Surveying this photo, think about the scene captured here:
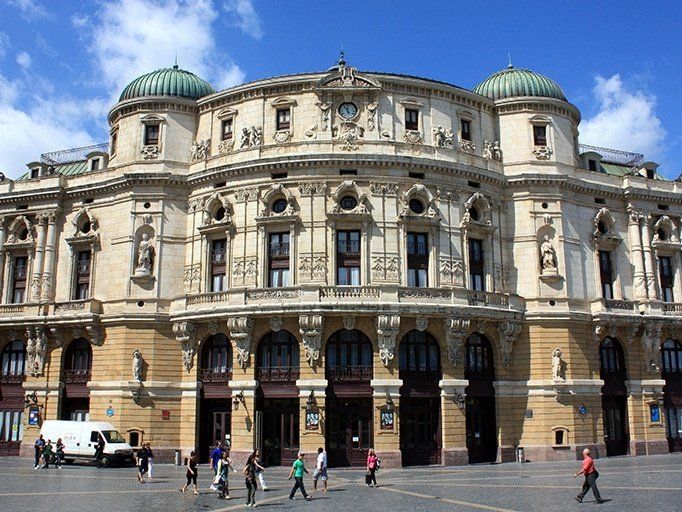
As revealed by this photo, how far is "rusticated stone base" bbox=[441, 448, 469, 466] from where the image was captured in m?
47.7

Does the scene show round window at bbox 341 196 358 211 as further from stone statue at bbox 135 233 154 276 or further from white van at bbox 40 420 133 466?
white van at bbox 40 420 133 466

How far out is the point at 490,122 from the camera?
56906 mm

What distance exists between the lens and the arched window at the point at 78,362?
54125 millimetres

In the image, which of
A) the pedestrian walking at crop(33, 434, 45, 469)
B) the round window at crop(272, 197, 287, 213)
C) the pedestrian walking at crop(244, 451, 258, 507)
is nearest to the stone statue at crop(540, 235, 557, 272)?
the round window at crop(272, 197, 287, 213)

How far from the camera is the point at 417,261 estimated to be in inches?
1988

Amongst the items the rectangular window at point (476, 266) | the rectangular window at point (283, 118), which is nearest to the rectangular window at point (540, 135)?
the rectangular window at point (476, 266)

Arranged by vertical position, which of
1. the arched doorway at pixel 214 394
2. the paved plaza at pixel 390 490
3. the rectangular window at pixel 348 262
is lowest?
the paved plaza at pixel 390 490

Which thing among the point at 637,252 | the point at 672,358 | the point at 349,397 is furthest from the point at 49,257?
the point at 672,358

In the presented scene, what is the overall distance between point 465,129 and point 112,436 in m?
33.2

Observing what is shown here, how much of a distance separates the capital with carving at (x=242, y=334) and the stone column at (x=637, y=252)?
1195 inches

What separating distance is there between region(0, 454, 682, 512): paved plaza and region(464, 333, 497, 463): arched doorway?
13.2 feet

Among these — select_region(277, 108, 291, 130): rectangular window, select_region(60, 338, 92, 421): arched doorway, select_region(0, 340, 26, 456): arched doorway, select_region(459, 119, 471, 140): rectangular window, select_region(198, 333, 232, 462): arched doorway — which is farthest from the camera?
select_region(0, 340, 26, 456): arched doorway

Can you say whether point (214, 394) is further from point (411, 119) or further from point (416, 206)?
point (411, 119)

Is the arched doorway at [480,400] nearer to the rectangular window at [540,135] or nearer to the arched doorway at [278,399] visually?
the arched doorway at [278,399]
